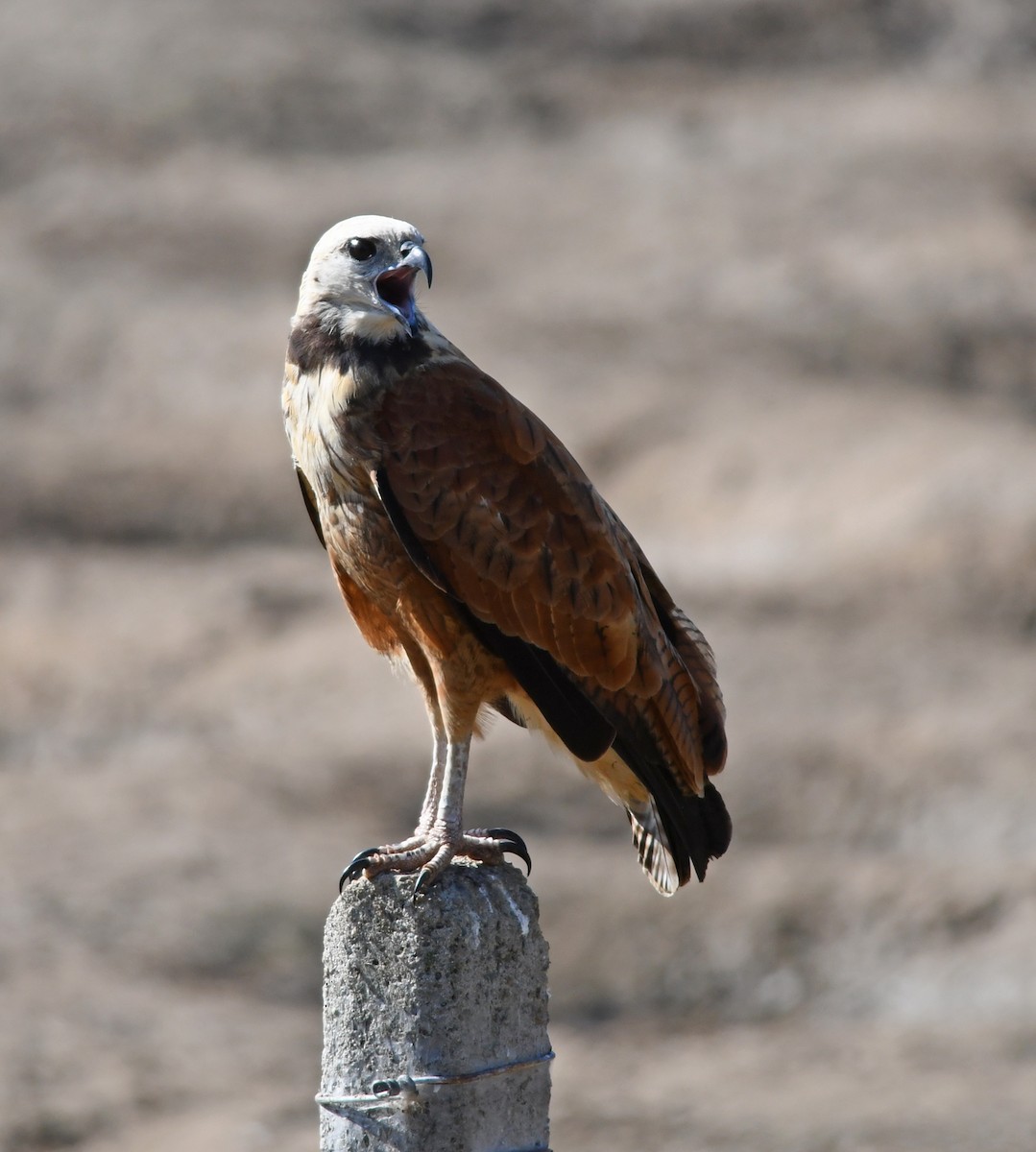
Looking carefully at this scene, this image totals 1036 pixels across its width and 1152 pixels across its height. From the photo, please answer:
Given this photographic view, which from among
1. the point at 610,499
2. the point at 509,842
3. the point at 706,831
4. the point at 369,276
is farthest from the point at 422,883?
the point at 610,499

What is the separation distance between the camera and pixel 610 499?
15.8 metres

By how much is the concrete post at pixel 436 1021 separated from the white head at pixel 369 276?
4.39ft

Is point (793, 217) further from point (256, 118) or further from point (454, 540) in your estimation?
point (454, 540)

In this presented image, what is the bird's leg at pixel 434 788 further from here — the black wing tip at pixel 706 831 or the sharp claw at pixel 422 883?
the black wing tip at pixel 706 831

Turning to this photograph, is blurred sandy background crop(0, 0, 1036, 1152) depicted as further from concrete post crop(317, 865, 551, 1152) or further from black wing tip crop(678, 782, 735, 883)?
concrete post crop(317, 865, 551, 1152)

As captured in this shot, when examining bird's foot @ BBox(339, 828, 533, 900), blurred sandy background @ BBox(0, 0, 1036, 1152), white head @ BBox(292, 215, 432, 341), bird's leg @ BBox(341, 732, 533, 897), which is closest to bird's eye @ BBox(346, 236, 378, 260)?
white head @ BBox(292, 215, 432, 341)

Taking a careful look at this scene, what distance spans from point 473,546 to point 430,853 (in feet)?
2.52

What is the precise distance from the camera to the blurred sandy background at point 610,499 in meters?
10.9

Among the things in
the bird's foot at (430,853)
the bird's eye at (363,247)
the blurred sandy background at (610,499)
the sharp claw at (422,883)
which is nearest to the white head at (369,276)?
the bird's eye at (363,247)

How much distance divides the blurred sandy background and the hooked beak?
21.7 ft

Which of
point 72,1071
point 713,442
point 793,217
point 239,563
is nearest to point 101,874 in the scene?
point 72,1071

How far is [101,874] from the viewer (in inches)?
476

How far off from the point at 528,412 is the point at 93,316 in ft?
47.3

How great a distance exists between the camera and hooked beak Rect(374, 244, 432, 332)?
416cm
